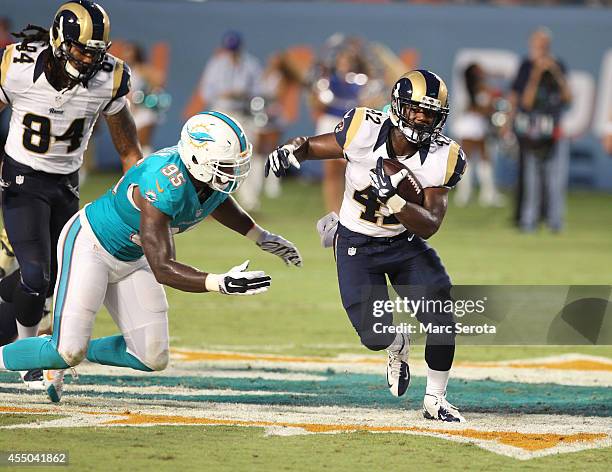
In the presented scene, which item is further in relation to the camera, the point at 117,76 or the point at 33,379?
the point at 117,76

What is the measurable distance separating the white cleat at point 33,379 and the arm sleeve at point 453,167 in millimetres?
2100

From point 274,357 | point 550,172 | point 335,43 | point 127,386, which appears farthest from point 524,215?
point 127,386

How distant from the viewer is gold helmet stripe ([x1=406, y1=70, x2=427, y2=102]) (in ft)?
17.8

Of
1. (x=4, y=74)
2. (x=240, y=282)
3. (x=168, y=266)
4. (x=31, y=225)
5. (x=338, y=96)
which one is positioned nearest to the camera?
(x=240, y=282)

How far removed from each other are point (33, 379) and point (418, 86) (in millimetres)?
2268

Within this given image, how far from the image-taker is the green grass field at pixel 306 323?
15.0 ft

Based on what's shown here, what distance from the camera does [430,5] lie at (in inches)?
706

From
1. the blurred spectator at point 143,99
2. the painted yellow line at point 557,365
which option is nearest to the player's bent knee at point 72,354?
the painted yellow line at point 557,365

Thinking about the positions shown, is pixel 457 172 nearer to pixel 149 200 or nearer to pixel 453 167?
pixel 453 167

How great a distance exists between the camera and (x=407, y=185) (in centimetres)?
532

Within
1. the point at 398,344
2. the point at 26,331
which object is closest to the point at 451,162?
the point at 398,344

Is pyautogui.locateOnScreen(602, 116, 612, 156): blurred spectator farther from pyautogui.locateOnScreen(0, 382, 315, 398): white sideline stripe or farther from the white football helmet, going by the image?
the white football helmet

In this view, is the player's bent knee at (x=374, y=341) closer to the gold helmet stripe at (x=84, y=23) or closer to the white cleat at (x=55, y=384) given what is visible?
the white cleat at (x=55, y=384)

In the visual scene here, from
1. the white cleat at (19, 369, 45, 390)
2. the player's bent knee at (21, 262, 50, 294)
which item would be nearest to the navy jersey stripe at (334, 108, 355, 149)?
the player's bent knee at (21, 262, 50, 294)
